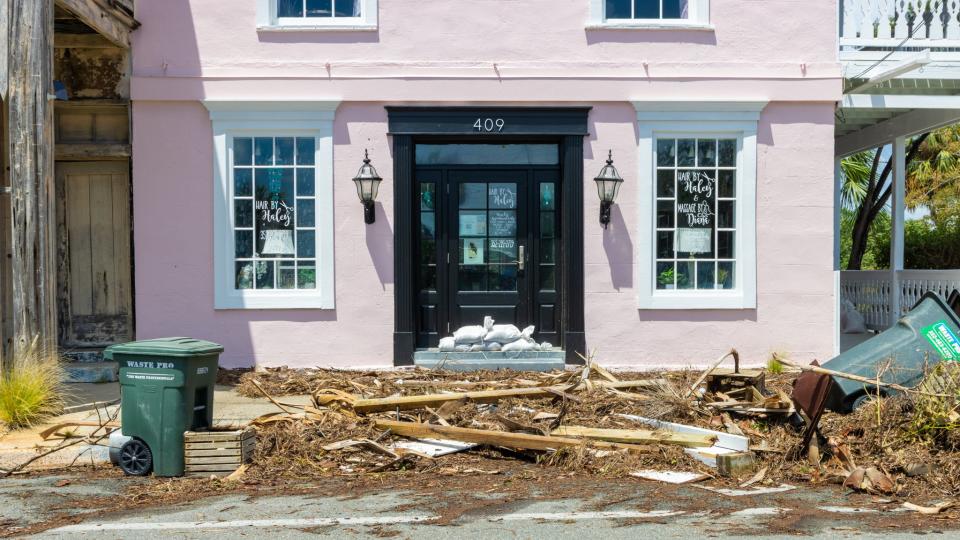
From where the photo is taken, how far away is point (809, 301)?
11.7 meters

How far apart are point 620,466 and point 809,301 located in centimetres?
560

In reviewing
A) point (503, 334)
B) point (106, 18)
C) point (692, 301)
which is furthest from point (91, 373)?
point (692, 301)

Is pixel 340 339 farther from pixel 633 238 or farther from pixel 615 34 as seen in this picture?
pixel 615 34

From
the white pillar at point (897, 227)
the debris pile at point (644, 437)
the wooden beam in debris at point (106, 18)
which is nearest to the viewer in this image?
the debris pile at point (644, 437)

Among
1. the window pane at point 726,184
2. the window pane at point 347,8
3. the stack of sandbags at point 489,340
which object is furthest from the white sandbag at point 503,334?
the window pane at point 347,8

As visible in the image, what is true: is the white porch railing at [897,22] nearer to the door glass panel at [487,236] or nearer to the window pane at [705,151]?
the window pane at [705,151]

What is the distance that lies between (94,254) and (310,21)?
3848 mm

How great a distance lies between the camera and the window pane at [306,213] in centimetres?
1155

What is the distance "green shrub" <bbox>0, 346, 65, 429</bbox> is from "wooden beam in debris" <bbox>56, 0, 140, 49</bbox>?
3.40 metres

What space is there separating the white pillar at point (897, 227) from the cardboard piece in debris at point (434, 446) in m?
7.91

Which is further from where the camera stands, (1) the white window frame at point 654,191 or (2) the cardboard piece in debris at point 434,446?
(1) the white window frame at point 654,191

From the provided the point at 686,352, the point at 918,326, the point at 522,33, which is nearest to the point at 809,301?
the point at 686,352

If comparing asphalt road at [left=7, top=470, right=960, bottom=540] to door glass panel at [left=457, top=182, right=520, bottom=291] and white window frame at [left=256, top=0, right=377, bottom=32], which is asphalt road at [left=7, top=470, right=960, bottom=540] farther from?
white window frame at [left=256, top=0, right=377, bottom=32]

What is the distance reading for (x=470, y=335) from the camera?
1133 centimetres
